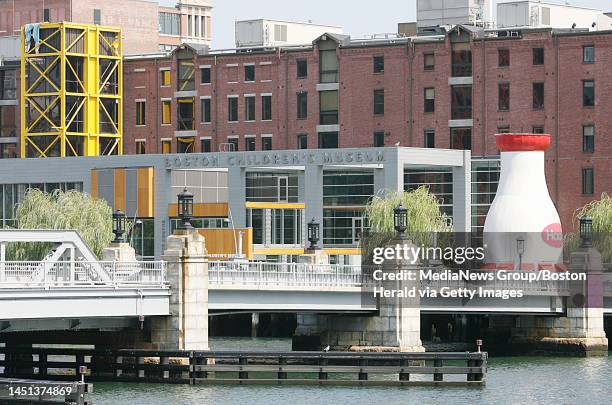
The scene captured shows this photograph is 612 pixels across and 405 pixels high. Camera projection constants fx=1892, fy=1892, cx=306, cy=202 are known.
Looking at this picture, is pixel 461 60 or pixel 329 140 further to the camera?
pixel 329 140

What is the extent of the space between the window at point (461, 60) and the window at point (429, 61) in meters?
1.42

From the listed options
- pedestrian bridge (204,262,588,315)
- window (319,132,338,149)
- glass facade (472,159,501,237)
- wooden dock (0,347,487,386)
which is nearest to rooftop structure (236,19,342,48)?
window (319,132,338,149)

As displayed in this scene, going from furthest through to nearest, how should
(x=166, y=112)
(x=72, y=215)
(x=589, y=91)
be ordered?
(x=166, y=112), (x=589, y=91), (x=72, y=215)

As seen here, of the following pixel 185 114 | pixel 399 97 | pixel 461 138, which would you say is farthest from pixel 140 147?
pixel 461 138

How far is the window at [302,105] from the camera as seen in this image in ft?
437

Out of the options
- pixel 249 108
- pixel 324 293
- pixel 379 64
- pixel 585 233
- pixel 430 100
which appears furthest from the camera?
pixel 249 108

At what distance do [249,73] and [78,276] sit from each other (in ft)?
220

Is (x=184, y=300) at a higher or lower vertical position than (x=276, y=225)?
lower

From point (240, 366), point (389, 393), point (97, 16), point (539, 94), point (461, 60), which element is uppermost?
point (97, 16)

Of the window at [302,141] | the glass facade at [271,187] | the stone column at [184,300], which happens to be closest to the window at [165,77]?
the window at [302,141]

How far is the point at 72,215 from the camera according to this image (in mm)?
113812

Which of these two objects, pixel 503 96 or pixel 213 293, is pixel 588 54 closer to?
pixel 503 96

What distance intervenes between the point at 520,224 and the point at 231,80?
137 feet

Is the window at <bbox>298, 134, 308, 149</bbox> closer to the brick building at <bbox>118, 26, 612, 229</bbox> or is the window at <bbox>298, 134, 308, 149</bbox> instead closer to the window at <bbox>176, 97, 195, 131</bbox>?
the brick building at <bbox>118, 26, 612, 229</bbox>
